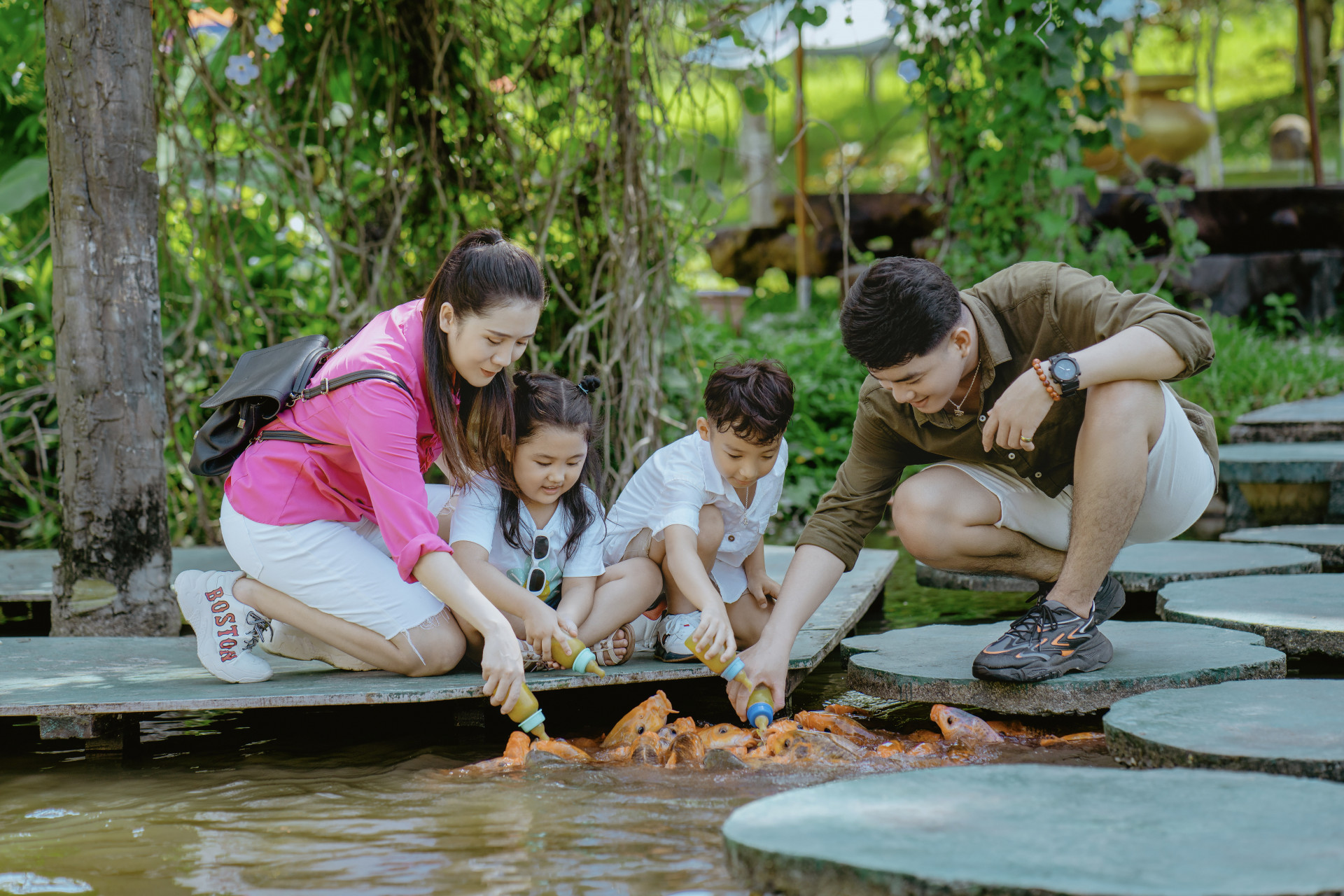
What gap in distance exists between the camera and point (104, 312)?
11.4 ft

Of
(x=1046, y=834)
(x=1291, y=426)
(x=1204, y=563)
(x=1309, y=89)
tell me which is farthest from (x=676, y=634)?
(x=1309, y=89)

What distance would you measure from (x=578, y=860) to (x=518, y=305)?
4.15ft

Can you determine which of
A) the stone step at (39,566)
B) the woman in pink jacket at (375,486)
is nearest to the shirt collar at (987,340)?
the woman in pink jacket at (375,486)

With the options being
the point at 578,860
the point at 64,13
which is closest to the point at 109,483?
the point at 64,13

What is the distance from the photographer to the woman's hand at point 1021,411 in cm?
260

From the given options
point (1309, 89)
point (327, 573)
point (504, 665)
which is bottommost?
point (504, 665)

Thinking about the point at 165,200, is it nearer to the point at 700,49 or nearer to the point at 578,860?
the point at 700,49

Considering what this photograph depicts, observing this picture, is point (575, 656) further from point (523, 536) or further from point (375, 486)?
point (375, 486)

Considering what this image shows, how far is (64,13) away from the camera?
3422mm

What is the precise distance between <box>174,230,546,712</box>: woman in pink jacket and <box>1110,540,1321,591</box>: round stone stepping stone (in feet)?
6.72

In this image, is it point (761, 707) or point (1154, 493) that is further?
point (1154, 493)

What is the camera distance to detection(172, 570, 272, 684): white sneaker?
2822mm

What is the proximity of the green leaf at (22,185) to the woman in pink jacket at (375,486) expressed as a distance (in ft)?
11.0

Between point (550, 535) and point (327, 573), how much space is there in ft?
1.83
